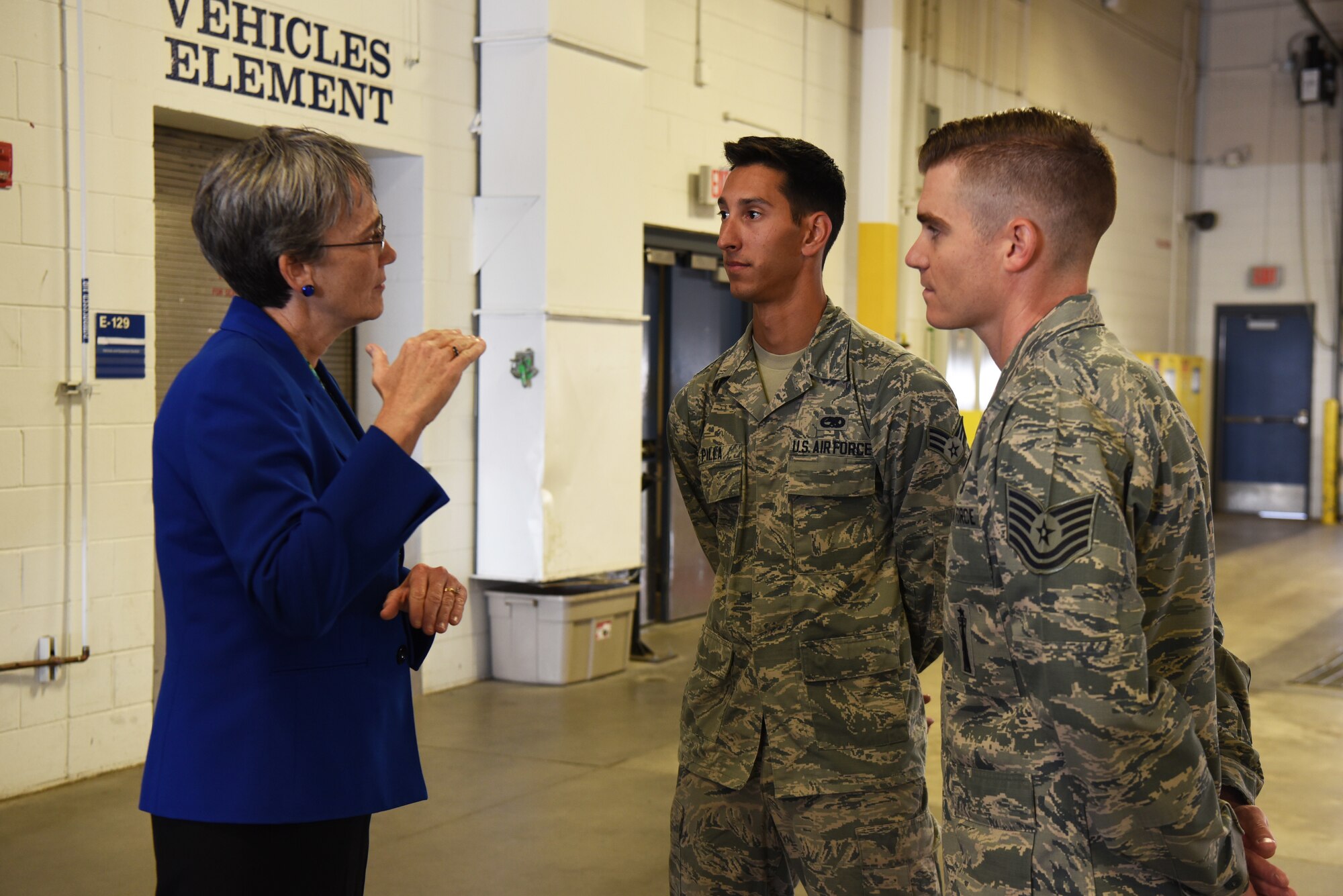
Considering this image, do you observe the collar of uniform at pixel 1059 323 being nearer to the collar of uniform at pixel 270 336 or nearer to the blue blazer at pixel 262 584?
the blue blazer at pixel 262 584

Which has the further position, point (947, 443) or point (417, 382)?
point (947, 443)

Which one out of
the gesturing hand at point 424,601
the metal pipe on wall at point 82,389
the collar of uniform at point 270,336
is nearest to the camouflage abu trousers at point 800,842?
the gesturing hand at point 424,601

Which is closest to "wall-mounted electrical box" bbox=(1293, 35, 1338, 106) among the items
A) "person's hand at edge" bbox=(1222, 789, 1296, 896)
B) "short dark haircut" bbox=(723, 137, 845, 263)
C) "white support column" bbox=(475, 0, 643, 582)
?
"white support column" bbox=(475, 0, 643, 582)

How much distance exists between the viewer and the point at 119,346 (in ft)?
14.5

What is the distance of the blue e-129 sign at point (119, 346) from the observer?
14.3ft

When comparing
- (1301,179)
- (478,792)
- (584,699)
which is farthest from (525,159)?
(1301,179)

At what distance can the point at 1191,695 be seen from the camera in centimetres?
152

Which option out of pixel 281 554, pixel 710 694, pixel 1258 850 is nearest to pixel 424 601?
pixel 281 554

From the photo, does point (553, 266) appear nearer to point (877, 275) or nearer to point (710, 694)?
point (877, 275)

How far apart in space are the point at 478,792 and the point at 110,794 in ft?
3.99

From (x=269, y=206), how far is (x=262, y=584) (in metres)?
0.48

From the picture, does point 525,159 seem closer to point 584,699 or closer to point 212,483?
point 584,699

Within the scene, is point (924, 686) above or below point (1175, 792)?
below

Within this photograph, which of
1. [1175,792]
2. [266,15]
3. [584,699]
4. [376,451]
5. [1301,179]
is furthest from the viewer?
[1301,179]
